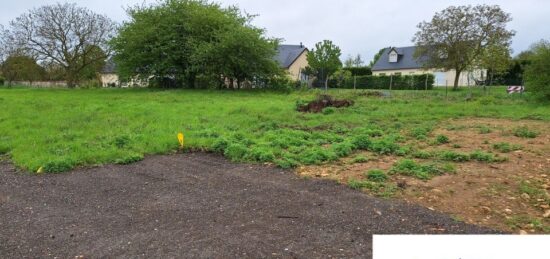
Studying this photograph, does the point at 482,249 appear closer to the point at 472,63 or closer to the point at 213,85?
the point at 213,85

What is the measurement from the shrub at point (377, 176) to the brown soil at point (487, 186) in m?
0.13

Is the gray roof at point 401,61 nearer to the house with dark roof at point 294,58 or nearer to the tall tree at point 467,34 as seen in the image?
the house with dark roof at point 294,58

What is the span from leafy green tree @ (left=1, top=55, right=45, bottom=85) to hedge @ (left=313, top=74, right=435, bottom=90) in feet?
84.8

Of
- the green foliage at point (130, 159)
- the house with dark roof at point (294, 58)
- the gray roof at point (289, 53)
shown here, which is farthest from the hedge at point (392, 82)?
the green foliage at point (130, 159)

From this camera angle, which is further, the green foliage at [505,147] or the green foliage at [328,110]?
the green foliage at [328,110]

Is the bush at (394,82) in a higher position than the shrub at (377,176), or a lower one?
higher

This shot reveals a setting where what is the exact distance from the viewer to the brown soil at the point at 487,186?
4.02 metres

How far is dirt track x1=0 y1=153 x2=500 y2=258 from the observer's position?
11.0 feet

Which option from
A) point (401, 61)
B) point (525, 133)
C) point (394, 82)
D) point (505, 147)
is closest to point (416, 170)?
point (505, 147)

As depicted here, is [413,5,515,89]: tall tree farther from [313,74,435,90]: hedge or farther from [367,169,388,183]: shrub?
[367,169,388,183]: shrub

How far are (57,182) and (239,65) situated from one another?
67.4 ft

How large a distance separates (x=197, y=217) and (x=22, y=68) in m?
42.3

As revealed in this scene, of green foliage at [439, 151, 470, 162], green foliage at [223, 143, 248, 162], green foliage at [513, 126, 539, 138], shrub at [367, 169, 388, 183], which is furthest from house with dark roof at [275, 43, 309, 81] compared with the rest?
shrub at [367, 169, 388, 183]

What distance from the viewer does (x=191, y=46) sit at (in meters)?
26.1
